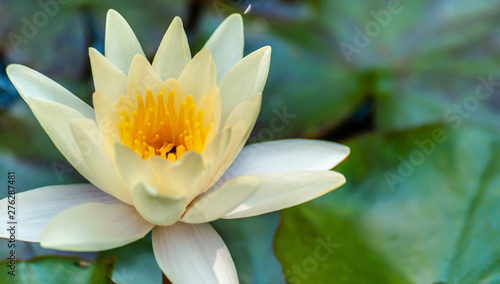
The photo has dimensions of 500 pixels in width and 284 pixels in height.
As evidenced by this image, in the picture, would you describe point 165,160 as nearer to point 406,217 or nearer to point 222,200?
point 222,200

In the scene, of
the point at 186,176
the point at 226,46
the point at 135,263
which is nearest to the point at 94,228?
the point at 186,176

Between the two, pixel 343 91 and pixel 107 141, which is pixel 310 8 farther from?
pixel 107 141

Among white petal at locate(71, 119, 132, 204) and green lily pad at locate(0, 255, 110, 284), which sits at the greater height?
white petal at locate(71, 119, 132, 204)

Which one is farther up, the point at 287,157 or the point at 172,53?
the point at 172,53
